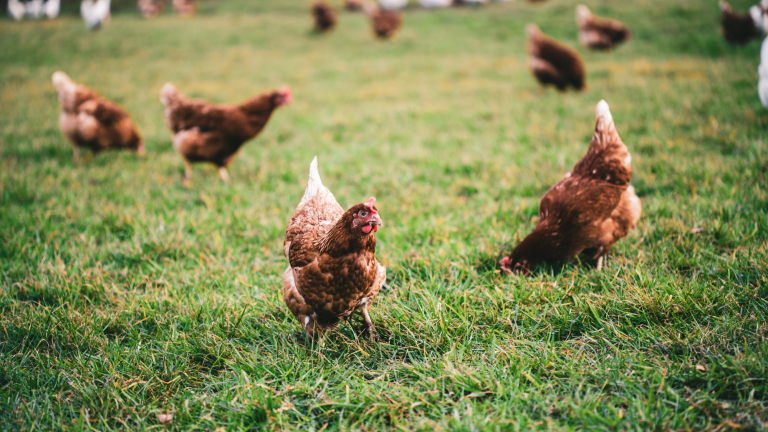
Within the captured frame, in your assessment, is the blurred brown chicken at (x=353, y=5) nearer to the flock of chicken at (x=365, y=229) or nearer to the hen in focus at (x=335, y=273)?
the flock of chicken at (x=365, y=229)

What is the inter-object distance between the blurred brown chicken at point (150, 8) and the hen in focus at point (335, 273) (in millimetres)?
22228

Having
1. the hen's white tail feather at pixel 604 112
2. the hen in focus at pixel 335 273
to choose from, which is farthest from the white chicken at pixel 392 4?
the hen in focus at pixel 335 273

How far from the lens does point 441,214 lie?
3.75 metres

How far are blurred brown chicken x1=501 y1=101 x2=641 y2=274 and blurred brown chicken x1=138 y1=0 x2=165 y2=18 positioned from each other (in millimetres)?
22457

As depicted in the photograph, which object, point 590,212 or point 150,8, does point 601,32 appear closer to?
point 590,212

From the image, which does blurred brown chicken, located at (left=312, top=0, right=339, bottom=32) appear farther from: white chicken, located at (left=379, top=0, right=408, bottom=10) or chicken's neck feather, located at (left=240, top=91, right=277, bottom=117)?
chicken's neck feather, located at (left=240, top=91, right=277, bottom=117)

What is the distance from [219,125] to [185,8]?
63.7ft

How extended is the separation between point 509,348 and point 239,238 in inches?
93.4

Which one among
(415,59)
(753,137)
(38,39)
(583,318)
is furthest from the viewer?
(38,39)

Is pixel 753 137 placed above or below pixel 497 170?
above

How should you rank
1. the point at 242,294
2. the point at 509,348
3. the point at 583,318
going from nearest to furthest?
the point at 509,348
the point at 583,318
the point at 242,294

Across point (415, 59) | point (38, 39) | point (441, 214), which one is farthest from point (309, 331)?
point (38, 39)

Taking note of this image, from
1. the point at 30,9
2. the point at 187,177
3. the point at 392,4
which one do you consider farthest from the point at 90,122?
the point at 30,9

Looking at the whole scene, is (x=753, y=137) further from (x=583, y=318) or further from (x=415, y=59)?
(x=415, y=59)
